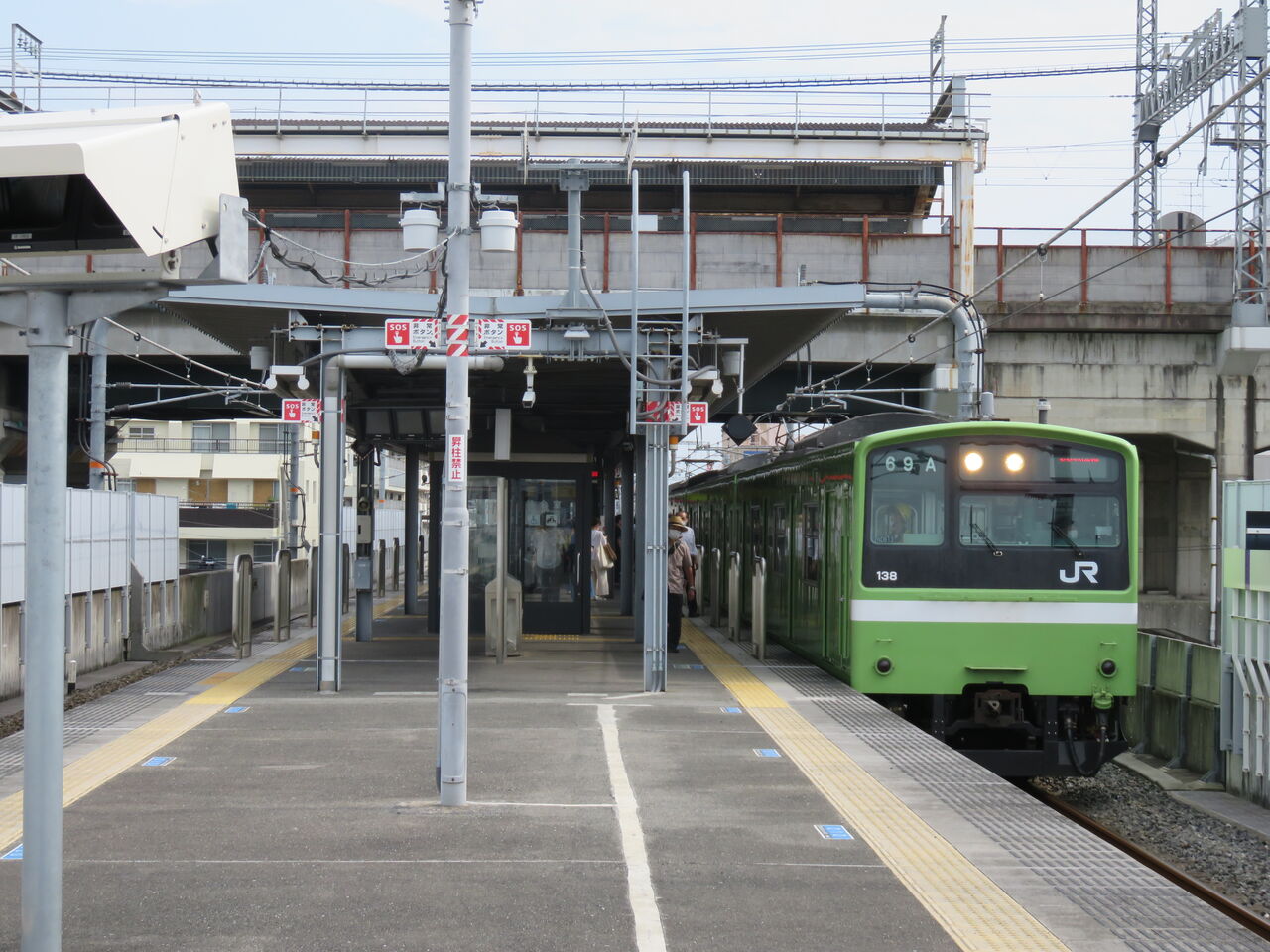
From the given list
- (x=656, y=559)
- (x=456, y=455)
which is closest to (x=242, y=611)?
(x=656, y=559)

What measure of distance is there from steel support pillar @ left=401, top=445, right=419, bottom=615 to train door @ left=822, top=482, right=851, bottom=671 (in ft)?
26.9

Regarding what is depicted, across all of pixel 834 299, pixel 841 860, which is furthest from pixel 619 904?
pixel 834 299

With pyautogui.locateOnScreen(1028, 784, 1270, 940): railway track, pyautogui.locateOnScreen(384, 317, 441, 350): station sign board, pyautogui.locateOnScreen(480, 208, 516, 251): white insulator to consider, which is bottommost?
pyautogui.locateOnScreen(1028, 784, 1270, 940): railway track

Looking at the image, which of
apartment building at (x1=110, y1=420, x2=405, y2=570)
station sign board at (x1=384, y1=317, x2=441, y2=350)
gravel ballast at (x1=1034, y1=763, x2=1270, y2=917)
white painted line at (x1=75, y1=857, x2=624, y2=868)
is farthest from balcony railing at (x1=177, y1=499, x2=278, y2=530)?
white painted line at (x1=75, y1=857, x2=624, y2=868)

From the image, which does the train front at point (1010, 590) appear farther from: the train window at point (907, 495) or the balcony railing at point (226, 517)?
the balcony railing at point (226, 517)

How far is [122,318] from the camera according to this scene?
23844mm

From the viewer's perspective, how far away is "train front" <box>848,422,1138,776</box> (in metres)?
11.6

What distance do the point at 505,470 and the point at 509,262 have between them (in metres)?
7.27

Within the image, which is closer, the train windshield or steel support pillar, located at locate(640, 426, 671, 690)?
the train windshield

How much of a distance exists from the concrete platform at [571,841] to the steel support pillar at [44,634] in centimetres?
96

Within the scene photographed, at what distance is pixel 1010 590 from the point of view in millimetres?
11680

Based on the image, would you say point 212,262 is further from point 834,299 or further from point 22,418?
point 22,418

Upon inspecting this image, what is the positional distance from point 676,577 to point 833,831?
969 cm

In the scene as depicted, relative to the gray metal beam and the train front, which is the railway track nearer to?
the train front
